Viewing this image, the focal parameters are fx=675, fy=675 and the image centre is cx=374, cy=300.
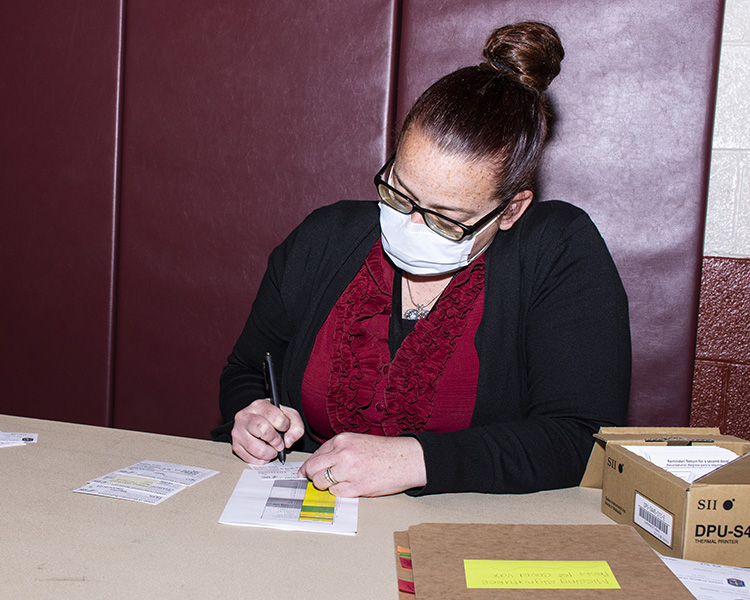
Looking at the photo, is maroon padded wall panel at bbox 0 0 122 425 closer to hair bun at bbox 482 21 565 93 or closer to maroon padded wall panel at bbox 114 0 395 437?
maroon padded wall panel at bbox 114 0 395 437

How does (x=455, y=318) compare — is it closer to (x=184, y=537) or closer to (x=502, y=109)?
(x=502, y=109)

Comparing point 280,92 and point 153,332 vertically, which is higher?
point 280,92

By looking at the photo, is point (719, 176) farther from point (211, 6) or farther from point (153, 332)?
point (153, 332)

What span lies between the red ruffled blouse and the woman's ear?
8cm

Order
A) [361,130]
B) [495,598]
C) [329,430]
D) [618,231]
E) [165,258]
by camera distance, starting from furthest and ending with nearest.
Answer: [165,258]
[361,130]
[618,231]
[329,430]
[495,598]

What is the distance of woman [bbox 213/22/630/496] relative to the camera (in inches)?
38.8

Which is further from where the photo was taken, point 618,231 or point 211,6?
point 211,6

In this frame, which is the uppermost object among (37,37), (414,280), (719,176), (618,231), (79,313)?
(37,37)

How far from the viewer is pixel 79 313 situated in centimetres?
201

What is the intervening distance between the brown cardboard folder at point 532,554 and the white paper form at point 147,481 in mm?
310

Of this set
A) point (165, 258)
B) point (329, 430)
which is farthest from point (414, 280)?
point (165, 258)

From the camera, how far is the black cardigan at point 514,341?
3.14ft

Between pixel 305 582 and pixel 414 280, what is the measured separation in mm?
730

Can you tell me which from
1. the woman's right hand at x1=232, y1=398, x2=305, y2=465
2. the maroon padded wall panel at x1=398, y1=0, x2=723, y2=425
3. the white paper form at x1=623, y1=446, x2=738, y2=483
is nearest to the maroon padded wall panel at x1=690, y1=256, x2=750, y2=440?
the maroon padded wall panel at x1=398, y1=0, x2=723, y2=425
